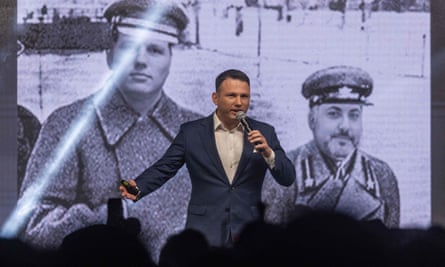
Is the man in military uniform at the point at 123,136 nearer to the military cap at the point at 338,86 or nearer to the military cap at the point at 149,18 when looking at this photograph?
the military cap at the point at 149,18

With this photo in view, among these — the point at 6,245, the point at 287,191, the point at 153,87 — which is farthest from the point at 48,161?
the point at 6,245

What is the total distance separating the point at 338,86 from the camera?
4.88 metres

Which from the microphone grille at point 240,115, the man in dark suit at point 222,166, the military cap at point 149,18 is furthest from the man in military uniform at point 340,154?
the microphone grille at point 240,115

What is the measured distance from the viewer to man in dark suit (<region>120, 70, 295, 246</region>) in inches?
145

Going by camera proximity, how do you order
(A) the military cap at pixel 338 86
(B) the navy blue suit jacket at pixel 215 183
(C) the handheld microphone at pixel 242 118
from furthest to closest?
(A) the military cap at pixel 338 86 < (B) the navy blue suit jacket at pixel 215 183 < (C) the handheld microphone at pixel 242 118

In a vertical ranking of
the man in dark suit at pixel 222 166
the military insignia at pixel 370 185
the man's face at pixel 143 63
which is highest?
the man's face at pixel 143 63

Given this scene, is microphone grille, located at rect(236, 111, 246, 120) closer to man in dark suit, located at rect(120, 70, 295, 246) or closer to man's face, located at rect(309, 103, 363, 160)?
man in dark suit, located at rect(120, 70, 295, 246)

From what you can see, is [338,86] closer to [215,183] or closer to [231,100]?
[231,100]

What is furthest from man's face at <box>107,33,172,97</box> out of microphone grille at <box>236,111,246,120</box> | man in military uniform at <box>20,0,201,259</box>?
microphone grille at <box>236,111,246,120</box>

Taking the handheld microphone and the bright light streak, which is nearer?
the handheld microphone

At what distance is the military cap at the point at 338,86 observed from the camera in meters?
4.86

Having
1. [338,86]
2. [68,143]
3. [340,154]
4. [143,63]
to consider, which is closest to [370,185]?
[340,154]

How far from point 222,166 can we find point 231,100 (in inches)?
13.4

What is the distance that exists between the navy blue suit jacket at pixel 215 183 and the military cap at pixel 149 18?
123 centimetres
